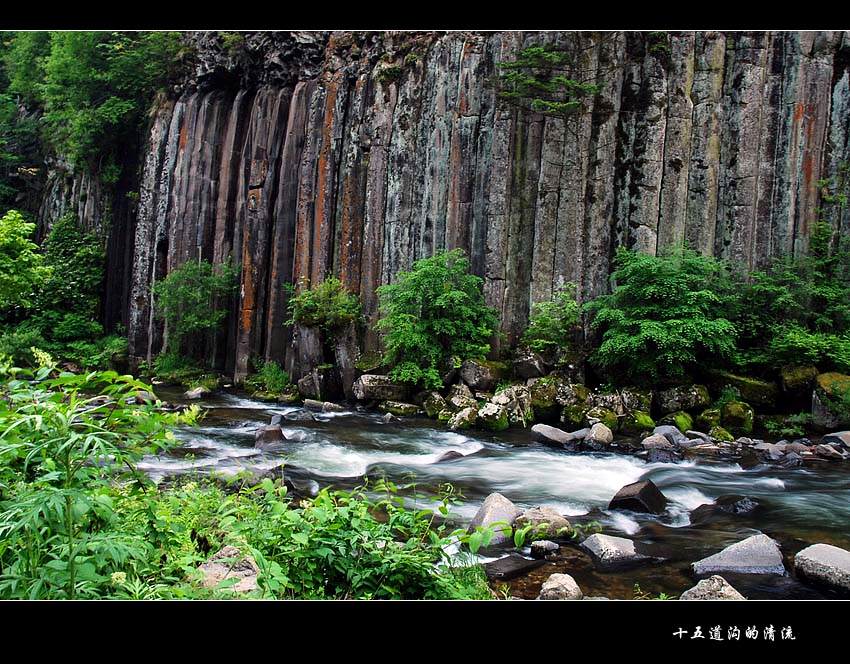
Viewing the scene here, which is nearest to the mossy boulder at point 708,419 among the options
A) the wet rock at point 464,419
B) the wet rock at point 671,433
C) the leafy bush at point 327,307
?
the wet rock at point 671,433

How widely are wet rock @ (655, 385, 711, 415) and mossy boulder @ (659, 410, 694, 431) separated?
0.98 ft

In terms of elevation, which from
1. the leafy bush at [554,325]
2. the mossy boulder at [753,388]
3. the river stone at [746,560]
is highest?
the leafy bush at [554,325]

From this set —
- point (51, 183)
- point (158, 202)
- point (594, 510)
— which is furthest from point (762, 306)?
point (51, 183)

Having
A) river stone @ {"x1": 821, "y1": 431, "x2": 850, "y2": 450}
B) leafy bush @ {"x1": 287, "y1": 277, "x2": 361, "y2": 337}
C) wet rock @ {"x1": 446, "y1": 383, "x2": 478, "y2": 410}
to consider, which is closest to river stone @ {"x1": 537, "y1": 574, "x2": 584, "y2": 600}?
wet rock @ {"x1": 446, "y1": 383, "x2": 478, "y2": 410}

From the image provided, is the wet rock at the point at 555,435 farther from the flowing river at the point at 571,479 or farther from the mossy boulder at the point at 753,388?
the mossy boulder at the point at 753,388

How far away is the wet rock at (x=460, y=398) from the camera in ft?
46.8

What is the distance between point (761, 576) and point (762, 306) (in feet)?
34.6

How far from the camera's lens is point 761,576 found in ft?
19.3

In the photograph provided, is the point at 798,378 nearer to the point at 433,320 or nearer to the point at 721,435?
the point at 721,435

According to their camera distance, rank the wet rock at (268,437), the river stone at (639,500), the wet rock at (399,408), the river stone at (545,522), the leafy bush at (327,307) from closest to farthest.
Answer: the river stone at (545,522), the river stone at (639,500), the wet rock at (268,437), the wet rock at (399,408), the leafy bush at (327,307)

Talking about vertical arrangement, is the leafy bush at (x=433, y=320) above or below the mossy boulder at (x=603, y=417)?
above

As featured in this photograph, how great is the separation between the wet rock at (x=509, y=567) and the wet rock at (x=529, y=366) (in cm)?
923

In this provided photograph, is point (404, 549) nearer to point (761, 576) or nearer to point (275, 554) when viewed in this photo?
point (275, 554)

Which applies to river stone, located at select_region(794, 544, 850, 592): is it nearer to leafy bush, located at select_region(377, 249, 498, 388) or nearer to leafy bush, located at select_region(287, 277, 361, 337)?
leafy bush, located at select_region(377, 249, 498, 388)
